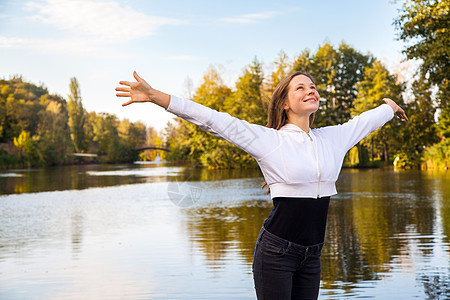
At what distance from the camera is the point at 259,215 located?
42.5 ft

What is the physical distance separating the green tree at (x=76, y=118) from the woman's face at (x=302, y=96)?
72.6 m

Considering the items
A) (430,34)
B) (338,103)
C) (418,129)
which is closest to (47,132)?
(338,103)

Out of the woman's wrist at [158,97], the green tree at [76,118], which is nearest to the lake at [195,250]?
the woman's wrist at [158,97]

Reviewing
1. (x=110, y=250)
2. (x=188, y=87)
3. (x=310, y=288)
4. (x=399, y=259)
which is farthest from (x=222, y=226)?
(x=188, y=87)

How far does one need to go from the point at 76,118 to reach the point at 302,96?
75262 mm

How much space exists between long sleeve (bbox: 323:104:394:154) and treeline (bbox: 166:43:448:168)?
3014 cm

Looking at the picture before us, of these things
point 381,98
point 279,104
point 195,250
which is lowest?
point 195,250

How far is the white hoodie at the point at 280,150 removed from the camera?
2.11 meters

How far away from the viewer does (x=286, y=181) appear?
2.15 metres

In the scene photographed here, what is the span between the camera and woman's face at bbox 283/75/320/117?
2273mm

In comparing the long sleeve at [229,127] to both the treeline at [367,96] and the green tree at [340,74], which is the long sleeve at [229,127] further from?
the green tree at [340,74]

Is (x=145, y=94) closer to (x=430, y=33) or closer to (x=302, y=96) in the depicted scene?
(x=302, y=96)

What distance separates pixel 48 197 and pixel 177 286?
1475 centimetres

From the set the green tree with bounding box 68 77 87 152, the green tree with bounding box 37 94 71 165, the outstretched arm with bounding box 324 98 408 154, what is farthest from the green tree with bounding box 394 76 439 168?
the green tree with bounding box 68 77 87 152
